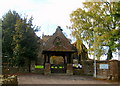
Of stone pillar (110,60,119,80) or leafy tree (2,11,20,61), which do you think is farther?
leafy tree (2,11,20,61)

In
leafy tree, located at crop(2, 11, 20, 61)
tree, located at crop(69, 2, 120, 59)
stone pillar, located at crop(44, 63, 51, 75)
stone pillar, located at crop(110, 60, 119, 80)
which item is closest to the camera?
stone pillar, located at crop(110, 60, 119, 80)

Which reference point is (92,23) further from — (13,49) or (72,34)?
(13,49)

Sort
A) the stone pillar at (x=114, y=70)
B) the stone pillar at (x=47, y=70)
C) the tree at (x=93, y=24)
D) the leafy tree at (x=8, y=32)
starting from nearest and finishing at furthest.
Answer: the stone pillar at (x=114, y=70)
the tree at (x=93, y=24)
the stone pillar at (x=47, y=70)
the leafy tree at (x=8, y=32)

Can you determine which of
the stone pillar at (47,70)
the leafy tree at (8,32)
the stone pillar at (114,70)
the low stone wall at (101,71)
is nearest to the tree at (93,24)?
the low stone wall at (101,71)

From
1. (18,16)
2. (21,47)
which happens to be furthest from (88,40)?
(18,16)

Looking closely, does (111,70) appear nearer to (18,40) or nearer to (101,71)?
(101,71)

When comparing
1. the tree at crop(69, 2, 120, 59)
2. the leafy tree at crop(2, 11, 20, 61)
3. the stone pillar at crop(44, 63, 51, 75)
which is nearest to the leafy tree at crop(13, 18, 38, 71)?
the leafy tree at crop(2, 11, 20, 61)

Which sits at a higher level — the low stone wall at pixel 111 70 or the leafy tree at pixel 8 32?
the leafy tree at pixel 8 32

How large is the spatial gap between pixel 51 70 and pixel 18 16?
7.50m

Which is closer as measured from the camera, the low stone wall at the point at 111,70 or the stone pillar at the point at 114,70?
the stone pillar at the point at 114,70

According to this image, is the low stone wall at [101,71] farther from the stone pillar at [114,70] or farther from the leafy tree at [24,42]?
the leafy tree at [24,42]

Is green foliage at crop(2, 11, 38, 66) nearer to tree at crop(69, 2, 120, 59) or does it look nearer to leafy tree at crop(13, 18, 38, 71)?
leafy tree at crop(13, 18, 38, 71)

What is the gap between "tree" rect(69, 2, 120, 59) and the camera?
18.2m

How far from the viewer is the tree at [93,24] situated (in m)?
18.2
